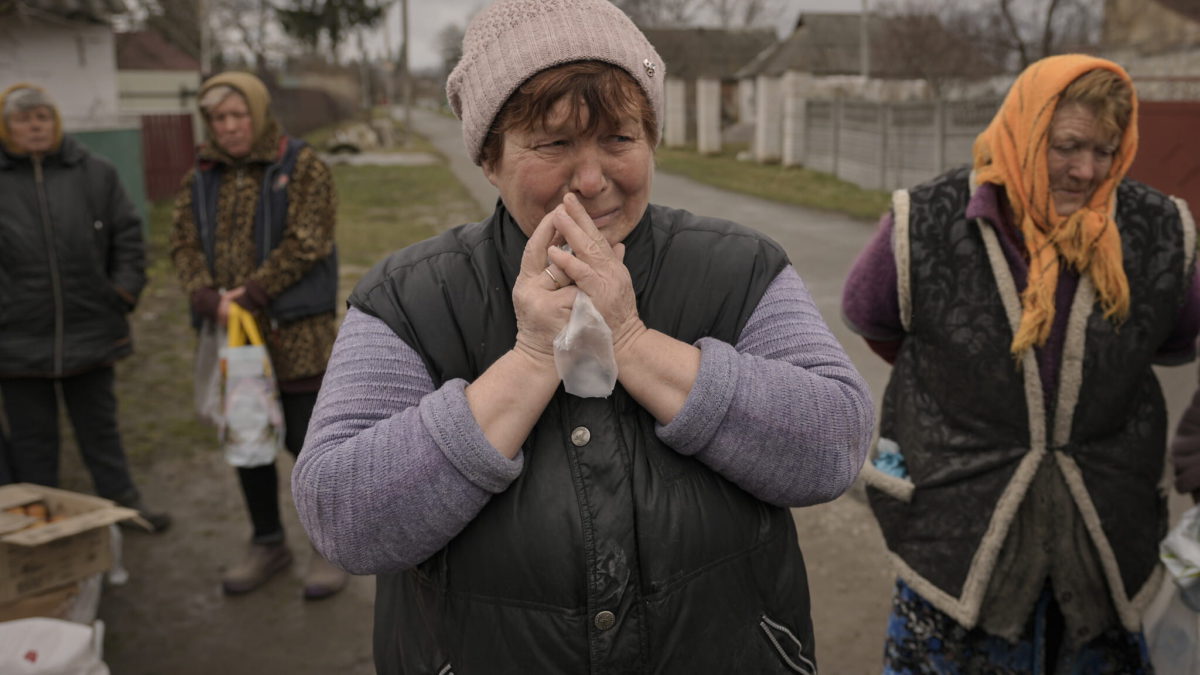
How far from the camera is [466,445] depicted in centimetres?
127

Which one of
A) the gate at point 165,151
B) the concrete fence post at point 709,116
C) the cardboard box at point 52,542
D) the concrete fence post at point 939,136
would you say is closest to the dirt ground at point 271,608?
the cardboard box at point 52,542

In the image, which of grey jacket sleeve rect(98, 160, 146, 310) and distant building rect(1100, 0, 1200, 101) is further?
distant building rect(1100, 0, 1200, 101)

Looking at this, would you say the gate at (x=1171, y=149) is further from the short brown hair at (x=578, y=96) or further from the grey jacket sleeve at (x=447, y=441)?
the short brown hair at (x=578, y=96)

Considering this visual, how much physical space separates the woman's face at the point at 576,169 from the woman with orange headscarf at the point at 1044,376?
4.01 ft

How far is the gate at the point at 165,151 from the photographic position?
50.2 ft

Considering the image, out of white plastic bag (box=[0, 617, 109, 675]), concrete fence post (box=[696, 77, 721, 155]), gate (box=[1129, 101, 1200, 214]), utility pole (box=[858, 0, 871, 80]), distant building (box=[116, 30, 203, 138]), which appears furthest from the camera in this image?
distant building (box=[116, 30, 203, 138])

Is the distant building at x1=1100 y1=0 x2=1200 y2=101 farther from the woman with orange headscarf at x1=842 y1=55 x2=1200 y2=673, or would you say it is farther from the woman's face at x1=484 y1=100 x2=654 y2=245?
the woman's face at x1=484 y1=100 x2=654 y2=245

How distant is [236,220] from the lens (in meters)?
3.62

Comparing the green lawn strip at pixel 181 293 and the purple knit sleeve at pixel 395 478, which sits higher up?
the purple knit sleeve at pixel 395 478

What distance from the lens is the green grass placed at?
14.9 metres

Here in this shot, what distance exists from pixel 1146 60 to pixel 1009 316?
697 inches

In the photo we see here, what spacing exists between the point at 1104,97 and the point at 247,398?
2818 mm

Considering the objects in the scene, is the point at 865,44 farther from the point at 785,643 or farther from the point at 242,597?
the point at 785,643

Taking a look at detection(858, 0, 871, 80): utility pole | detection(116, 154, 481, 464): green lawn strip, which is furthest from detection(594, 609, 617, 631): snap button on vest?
detection(858, 0, 871, 80): utility pole
